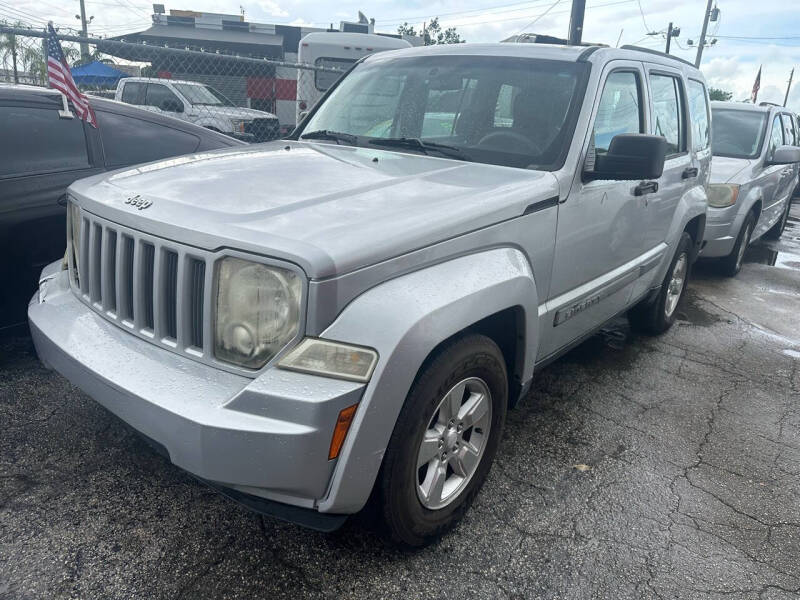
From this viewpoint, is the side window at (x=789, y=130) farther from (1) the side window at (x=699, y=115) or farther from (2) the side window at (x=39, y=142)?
(2) the side window at (x=39, y=142)

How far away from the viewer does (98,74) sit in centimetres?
1555

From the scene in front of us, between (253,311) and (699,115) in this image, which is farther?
(699,115)

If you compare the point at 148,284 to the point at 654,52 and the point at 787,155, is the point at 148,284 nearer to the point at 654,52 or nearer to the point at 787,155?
the point at 654,52

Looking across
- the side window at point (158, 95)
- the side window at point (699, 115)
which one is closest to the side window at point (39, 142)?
the side window at point (699, 115)

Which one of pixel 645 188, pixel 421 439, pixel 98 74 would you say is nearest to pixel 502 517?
pixel 421 439

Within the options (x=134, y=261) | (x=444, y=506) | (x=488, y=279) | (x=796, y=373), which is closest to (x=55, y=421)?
(x=134, y=261)

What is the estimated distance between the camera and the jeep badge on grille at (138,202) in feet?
7.18

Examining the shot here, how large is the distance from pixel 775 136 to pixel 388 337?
8033mm

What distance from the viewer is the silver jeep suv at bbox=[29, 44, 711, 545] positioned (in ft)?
5.98

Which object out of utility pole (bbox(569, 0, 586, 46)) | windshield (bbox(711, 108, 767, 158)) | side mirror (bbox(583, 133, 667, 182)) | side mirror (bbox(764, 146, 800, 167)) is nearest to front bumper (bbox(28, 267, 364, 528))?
side mirror (bbox(583, 133, 667, 182))

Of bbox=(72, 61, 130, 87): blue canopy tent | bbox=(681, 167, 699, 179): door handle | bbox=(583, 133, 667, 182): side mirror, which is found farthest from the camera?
bbox=(72, 61, 130, 87): blue canopy tent

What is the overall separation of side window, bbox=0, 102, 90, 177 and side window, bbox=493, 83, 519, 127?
2503 millimetres

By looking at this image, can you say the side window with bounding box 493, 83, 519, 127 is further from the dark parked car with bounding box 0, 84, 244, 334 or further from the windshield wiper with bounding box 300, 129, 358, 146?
the dark parked car with bounding box 0, 84, 244, 334

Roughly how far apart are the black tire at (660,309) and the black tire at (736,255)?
2.26 m
